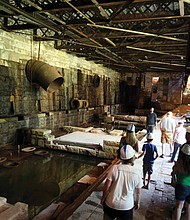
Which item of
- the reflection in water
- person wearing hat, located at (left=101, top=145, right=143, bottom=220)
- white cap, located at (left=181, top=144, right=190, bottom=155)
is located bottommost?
the reflection in water

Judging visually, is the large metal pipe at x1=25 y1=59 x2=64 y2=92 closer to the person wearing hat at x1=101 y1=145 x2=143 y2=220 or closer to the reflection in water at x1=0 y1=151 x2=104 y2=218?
the reflection in water at x1=0 y1=151 x2=104 y2=218

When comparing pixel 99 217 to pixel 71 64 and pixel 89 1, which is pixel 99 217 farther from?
pixel 71 64

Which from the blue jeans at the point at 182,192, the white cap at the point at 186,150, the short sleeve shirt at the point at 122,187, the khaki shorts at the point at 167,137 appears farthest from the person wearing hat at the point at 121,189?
the khaki shorts at the point at 167,137

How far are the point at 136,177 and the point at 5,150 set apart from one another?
A: 6554mm

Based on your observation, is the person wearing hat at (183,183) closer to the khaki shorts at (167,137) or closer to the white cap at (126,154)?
the white cap at (126,154)

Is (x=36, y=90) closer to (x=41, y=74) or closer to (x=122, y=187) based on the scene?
(x=41, y=74)

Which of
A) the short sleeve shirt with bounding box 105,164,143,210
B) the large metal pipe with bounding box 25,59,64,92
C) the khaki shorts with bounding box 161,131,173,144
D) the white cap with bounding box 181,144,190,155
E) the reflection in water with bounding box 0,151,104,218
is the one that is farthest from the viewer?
the large metal pipe with bounding box 25,59,64,92

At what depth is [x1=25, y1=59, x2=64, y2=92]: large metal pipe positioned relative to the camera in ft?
27.9

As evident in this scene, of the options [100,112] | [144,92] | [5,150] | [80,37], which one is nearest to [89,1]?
[80,37]

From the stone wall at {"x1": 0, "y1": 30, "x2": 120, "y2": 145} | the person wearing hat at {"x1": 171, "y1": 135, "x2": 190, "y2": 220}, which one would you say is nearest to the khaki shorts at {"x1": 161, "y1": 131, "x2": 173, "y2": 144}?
the person wearing hat at {"x1": 171, "y1": 135, "x2": 190, "y2": 220}

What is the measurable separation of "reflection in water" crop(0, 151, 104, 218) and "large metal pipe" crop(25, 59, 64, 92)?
305 cm

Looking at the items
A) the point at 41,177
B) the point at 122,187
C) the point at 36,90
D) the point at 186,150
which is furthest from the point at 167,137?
the point at 36,90

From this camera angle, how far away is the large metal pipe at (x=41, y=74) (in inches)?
335

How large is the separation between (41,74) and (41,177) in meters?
4.56
